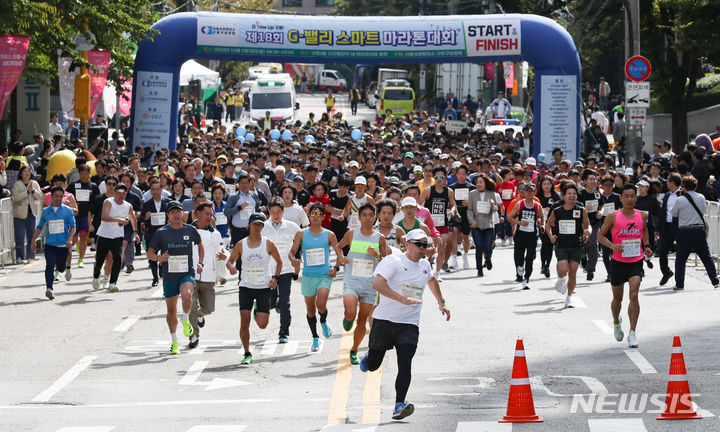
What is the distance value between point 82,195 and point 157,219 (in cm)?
208

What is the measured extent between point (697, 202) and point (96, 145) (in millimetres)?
14100

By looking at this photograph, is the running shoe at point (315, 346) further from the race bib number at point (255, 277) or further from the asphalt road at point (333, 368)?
the race bib number at point (255, 277)

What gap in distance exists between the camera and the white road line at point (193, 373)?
42.5 ft

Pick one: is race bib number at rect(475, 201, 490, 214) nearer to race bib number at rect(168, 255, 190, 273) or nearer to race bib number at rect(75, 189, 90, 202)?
race bib number at rect(75, 189, 90, 202)

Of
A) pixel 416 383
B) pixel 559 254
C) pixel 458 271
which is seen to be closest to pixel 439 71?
pixel 458 271

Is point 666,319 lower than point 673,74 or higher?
lower

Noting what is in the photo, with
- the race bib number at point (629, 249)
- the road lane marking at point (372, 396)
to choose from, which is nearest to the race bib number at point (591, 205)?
the race bib number at point (629, 249)

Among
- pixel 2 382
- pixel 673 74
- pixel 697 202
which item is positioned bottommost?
pixel 2 382

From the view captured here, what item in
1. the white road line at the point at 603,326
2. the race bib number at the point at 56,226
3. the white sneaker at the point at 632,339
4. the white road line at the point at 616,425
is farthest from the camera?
the race bib number at the point at 56,226

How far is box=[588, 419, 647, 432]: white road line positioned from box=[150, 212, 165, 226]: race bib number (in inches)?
457

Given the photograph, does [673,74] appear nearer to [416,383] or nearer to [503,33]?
[503,33]

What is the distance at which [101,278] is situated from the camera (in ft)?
66.7

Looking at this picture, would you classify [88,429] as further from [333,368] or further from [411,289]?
[333,368]

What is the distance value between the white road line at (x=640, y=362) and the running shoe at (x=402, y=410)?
3192 mm
